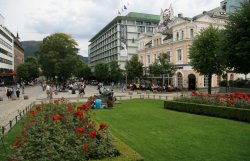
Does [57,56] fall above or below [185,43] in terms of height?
below

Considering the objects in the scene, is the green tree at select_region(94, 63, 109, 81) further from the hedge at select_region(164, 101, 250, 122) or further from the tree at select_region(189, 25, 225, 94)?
the hedge at select_region(164, 101, 250, 122)

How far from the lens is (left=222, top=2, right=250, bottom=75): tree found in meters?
27.2

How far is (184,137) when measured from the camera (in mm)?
12875

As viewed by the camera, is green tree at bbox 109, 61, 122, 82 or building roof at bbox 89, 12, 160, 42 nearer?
green tree at bbox 109, 61, 122, 82

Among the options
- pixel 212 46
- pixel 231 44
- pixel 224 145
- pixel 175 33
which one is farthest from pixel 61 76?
pixel 224 145

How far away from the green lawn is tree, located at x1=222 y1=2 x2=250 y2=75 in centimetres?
1214

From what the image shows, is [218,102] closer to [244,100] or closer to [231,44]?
[244,100]

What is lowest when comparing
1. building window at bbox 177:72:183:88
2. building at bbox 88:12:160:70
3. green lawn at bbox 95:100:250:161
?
green lawn at bbox 95:100:250:161

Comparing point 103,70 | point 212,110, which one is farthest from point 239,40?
point 103,70

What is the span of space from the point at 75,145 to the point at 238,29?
24443mm

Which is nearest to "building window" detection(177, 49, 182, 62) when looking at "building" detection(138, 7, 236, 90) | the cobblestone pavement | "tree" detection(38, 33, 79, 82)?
"building" detection(138, 7, 236, 90)

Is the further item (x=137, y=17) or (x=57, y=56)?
(x=137, y=17)

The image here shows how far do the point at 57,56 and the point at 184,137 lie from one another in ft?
184

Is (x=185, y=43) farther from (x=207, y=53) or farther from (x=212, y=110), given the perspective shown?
(x=212, y=110)
